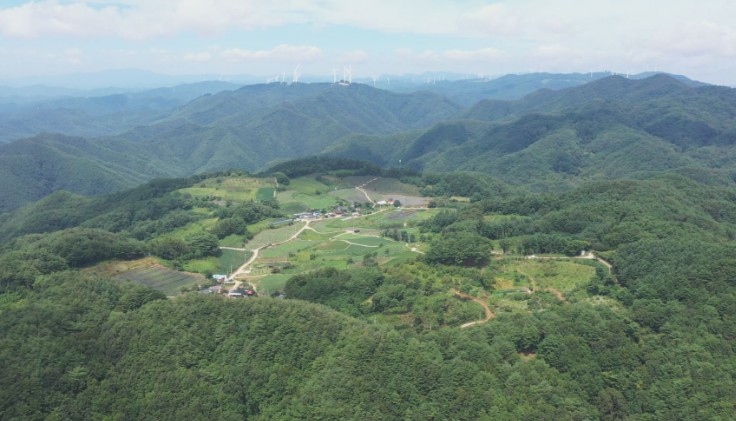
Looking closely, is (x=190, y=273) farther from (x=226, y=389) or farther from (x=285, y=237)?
(x=226, y=389)

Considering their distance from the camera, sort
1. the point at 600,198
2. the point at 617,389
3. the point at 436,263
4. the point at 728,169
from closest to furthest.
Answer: the point at 617,389 < the point at 436,263 < the point at 600,198 < the point at 728,169

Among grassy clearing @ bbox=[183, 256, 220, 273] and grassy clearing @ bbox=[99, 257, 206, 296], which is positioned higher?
grassy clearing @ bbox=[99, 257, 206, 296]

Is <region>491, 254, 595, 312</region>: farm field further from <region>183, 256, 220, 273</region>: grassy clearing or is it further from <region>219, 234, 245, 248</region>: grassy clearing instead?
<region>219, 234, 245, 248</region>: grassy clearing

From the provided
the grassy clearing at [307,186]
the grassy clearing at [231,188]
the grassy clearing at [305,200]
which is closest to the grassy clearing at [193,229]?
the grassy clearing at [231,188]

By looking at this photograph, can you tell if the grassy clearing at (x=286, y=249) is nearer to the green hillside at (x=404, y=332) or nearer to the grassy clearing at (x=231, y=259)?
the grassy clearing at (x=231, y=259)

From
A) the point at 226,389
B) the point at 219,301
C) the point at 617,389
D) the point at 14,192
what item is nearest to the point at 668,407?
the point at 617,389

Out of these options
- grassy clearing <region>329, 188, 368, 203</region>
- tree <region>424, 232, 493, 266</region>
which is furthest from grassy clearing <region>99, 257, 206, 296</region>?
grassy clearing <region>329, 188, 368, 203</region>

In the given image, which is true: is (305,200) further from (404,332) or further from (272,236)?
(404,332)

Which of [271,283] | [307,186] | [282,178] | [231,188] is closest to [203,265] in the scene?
[271,283]

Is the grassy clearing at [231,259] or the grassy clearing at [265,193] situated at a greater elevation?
the grassy clearing at [265,193]

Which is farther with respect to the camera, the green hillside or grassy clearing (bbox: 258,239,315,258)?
grassy clearing (bbox: 258,239,315,258)

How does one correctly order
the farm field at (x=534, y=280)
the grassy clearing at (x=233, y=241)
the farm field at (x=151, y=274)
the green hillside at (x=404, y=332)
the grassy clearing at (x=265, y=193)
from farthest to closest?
the grassy clearing at (x=265, y=193) → the grassy clearing at (x=233, y=241) → the farm field at (x=151, y=274) → the farm field at (x=534, y=280) → the green hillside at (x=404, y=332)
